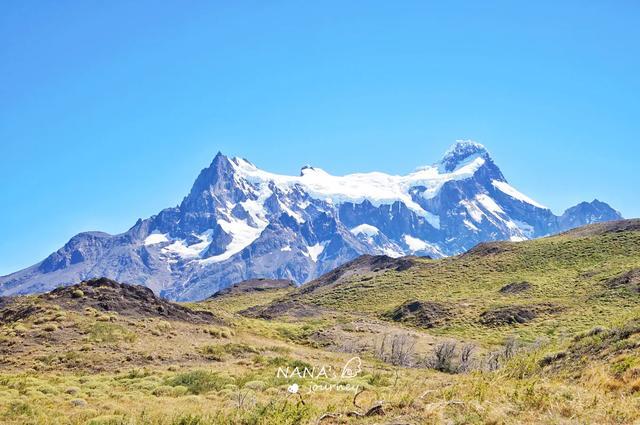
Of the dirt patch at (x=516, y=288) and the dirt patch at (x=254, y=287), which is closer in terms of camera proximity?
the dirt patch at (x=516, y=288)

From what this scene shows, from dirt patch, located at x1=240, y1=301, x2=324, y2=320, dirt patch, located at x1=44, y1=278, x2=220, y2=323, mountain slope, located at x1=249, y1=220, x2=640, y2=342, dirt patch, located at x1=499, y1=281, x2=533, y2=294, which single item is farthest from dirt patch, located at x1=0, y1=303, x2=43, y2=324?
dirt patch, located at x1=499, y1=281, x2=533, y2=294

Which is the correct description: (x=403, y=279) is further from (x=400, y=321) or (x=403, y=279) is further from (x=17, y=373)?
(x=17, y=373)

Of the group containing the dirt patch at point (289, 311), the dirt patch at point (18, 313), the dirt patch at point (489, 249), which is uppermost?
the dirt patch at point (489, 249)

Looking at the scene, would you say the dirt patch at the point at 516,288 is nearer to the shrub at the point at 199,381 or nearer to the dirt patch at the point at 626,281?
the dirt patch at the point at 626,281

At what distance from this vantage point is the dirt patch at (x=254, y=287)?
172875 mm

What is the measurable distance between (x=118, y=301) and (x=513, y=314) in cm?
4865

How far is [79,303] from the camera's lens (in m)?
50.7

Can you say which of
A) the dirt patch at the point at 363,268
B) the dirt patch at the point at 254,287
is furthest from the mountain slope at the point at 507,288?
the dirt patch at the point at 254,287

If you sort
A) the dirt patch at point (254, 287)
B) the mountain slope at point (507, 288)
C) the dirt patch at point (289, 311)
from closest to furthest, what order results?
the mountain slope at point (507, 288) < the dirt patch at point (289, 311) < the dirt patch at point (254, 287)

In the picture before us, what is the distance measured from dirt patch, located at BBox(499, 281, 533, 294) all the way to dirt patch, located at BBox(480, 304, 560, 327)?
41.3 ft

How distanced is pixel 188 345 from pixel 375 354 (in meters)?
18.0

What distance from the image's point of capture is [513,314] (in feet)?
236

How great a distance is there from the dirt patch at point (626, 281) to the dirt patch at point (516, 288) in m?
12.0

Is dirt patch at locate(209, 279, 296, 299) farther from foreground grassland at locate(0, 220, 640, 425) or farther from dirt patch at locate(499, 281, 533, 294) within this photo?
dirt patch at locate(499, 281, 533, 294)
